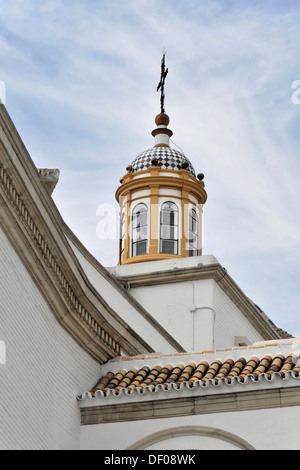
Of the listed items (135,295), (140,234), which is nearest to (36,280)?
(135,295)

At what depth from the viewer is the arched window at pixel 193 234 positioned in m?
26.3

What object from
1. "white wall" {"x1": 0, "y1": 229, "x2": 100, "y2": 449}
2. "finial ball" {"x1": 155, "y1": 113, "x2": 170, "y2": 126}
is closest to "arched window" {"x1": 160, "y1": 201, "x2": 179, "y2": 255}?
"finial ball" {"x1": 155, "y1": 113, "x2": 170, "y2": 126}

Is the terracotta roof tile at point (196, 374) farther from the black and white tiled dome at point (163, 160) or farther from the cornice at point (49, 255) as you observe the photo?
the black and white tiled dome at point (163, 160)

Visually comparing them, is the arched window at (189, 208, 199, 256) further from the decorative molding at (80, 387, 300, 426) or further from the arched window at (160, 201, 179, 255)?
the decorative molding at (80, 387, 300, 426)

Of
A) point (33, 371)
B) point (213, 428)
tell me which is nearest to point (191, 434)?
point (213, 428)

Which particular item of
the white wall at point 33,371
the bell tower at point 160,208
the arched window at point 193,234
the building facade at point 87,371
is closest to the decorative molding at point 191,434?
the building facade at point 87,371

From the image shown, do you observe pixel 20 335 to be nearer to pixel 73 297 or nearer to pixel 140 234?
pixel 73 297

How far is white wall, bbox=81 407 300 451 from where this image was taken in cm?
1456

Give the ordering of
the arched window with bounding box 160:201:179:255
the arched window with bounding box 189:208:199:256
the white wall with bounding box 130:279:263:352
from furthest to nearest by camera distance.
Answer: the arched window with bounding box 189:208:199:256 < the arched window with bounding box 160:201:179:255 < the white wall with bounding box 130:279:263:352

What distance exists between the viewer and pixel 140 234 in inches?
1025

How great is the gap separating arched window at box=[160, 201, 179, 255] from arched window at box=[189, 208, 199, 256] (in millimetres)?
481

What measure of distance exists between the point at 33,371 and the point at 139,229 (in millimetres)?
11909

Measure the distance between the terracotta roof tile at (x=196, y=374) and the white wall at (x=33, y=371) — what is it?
0.55 meters
